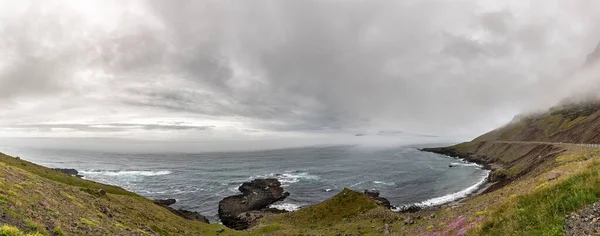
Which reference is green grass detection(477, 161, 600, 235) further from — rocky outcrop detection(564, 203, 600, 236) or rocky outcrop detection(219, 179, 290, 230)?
rocky outcrop detection(219, 179, 290, 230)

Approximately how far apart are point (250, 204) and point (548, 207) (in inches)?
3411

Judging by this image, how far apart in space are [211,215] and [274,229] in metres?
33.2

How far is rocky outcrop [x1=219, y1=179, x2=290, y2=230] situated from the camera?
75125 mm

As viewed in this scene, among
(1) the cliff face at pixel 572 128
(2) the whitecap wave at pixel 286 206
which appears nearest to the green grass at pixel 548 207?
(2) the whitecap wave at pixel 286 206

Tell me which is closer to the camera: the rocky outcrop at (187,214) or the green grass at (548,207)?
the green grass at (548,207)

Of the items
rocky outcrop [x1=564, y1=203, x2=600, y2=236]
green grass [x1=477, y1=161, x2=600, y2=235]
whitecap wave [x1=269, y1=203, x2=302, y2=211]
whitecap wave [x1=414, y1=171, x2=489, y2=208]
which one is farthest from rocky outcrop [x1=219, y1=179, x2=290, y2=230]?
rocky outcrop [x1=564, y1=203, x2=600, y2=236]

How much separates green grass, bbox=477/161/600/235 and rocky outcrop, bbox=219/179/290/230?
63.1 meters

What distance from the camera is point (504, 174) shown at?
9475cm

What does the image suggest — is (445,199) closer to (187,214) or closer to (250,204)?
(250,204)

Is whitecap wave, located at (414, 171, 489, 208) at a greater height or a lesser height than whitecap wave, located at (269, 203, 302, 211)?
greater

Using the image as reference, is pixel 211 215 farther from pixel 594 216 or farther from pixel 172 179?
pixel 594 216

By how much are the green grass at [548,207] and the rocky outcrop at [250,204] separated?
207 feet

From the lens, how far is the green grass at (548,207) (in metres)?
12.7

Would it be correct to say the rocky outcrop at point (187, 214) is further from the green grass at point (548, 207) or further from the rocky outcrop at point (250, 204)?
the green grass at point (548, 207)
